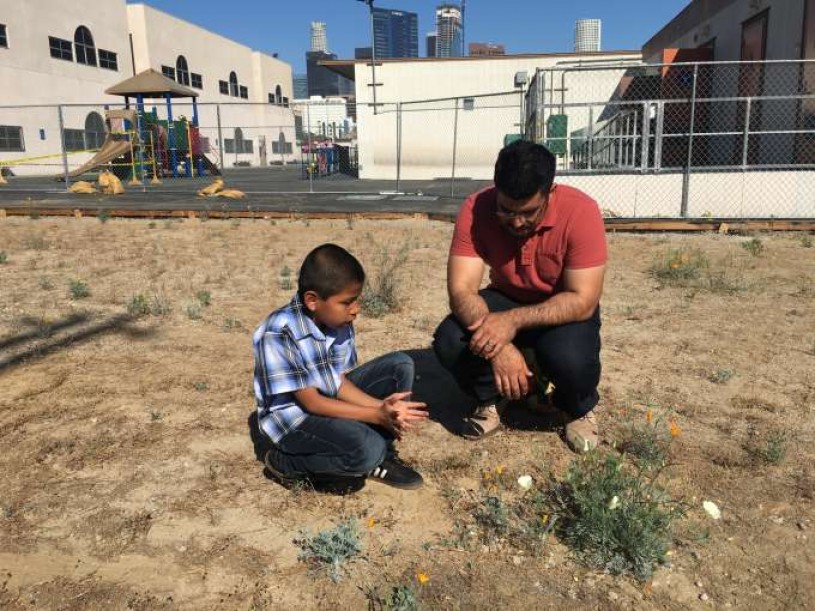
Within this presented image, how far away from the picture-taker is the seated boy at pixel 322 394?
2551 millimetres

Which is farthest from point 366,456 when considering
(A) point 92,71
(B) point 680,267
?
(A) point 92,71

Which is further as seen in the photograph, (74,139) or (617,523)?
(74,139)

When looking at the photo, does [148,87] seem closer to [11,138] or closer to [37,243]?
[11,138]

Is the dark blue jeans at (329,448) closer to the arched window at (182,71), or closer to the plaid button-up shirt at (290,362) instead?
the plaid button-up shirt at (290,362)

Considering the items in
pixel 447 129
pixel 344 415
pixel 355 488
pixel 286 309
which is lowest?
pixel 355 488

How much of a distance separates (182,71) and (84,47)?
943cm

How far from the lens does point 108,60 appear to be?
36625 millimetres

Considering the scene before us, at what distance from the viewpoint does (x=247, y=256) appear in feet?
28.0

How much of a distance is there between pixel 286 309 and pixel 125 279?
204 inches

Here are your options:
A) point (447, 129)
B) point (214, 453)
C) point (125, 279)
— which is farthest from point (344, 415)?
point (447, 129)

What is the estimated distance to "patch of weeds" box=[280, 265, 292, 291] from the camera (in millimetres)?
6820

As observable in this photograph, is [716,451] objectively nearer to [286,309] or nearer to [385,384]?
[385,384]

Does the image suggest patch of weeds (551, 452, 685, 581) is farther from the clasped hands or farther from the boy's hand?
the boy's hand

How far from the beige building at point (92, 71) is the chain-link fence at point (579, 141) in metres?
0.20
